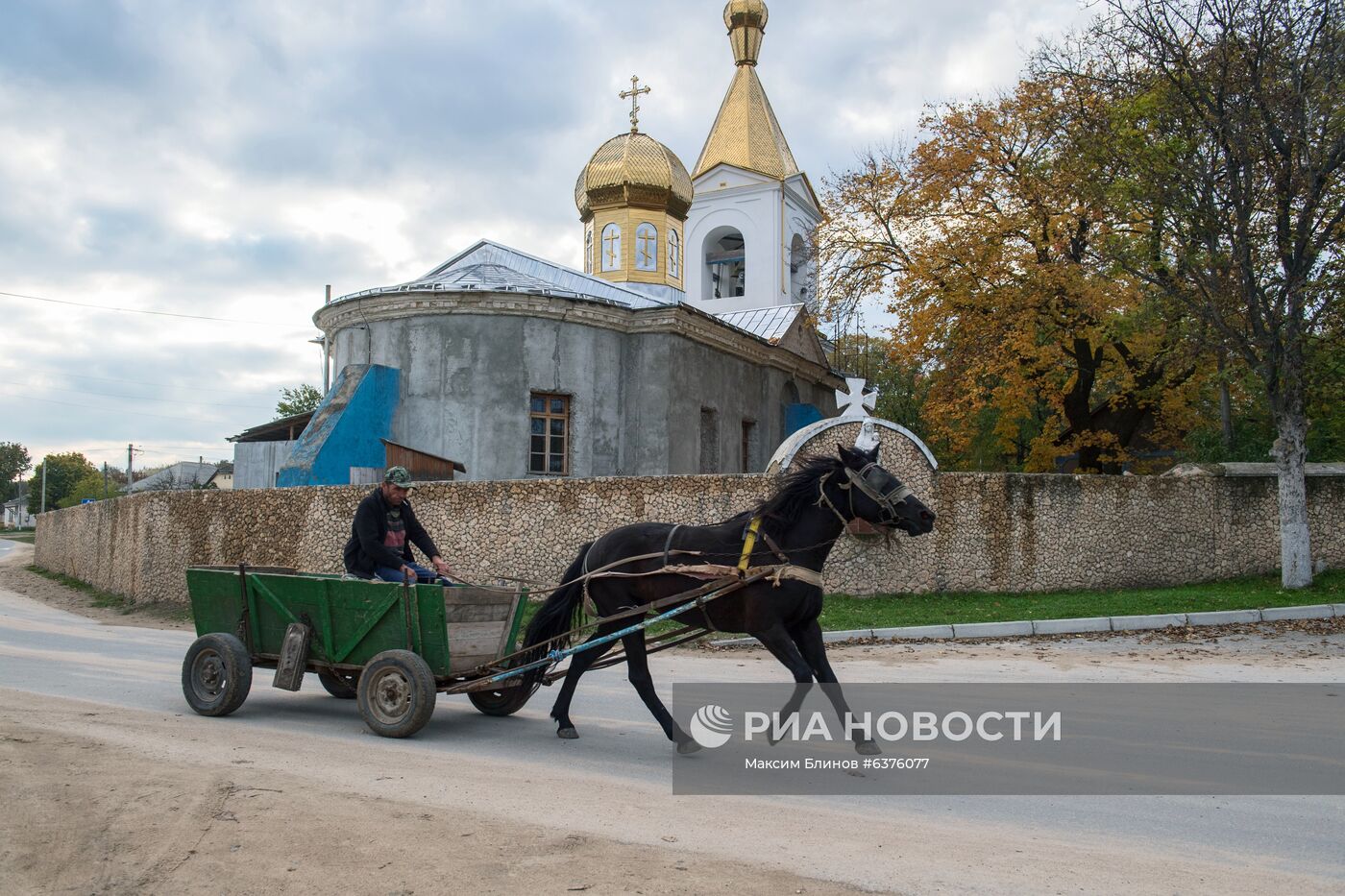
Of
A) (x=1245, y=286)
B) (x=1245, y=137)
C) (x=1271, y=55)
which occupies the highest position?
(x=1271, y=55)

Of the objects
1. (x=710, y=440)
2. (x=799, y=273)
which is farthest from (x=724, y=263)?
(x=710, y=440)

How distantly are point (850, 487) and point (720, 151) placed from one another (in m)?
39.0

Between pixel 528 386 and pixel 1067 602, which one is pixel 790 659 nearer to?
pixel 1067 602

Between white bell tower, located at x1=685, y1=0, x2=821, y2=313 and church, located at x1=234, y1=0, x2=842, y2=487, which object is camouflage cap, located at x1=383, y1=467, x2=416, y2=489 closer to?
church, located at x1=234, y1=0, x2=842, y2=487

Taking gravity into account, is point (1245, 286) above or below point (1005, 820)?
above

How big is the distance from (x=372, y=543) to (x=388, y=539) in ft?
1.39

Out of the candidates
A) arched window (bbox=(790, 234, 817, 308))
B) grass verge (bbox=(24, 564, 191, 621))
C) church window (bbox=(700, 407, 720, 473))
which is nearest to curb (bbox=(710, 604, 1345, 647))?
grass verge (bbox=(24, 564, 191, 621))

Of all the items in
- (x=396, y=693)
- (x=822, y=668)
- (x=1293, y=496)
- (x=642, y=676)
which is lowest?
(x=396, y=693)

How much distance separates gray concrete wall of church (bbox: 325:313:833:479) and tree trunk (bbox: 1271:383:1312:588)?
43.6 feet

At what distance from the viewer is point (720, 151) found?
43969mm

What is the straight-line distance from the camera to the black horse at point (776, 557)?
276 inches

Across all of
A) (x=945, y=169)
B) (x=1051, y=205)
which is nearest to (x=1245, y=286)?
(x=1051, y=205)

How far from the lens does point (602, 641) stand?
7539mm

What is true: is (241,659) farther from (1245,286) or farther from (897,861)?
(1245,286)
